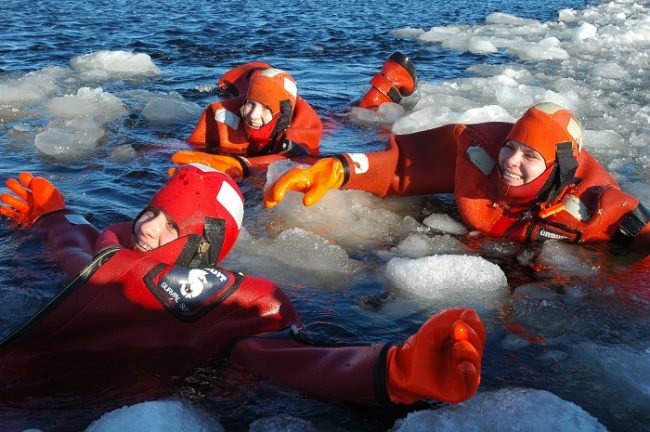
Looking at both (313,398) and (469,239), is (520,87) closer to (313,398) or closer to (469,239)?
(469,239)

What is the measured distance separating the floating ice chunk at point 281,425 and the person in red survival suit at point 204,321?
146 mm

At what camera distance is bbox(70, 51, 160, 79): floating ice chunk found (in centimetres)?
953

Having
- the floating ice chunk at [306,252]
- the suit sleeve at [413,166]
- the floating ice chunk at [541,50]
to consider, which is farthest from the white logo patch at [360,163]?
the floating ice chunk at [541,50]

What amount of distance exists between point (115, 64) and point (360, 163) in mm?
5514

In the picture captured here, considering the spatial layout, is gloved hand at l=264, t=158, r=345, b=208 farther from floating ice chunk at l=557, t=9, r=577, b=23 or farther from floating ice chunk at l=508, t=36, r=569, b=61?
floating ice chunk at l=557, t=9, r=577, b=23

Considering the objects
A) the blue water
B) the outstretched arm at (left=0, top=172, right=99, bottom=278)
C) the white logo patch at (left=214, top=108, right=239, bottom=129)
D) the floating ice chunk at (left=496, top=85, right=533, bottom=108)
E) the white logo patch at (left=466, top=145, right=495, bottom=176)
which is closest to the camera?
the blue water

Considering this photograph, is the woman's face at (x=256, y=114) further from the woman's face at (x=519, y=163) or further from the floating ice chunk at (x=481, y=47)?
the floating ice chunk at (x=481, y=47)

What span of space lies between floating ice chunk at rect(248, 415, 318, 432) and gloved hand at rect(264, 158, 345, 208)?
6.40 feet

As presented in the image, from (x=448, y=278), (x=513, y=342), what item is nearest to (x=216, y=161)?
(x=448, y=278)

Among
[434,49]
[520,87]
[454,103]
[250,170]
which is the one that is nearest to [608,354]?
[250,170]

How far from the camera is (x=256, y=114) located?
6234 mm

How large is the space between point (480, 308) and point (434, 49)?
8.98 metres

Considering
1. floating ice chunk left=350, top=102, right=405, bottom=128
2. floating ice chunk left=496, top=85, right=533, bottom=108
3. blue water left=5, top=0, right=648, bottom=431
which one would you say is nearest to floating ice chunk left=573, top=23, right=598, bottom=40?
blue water left=5, top=0, right=648, bottom=431

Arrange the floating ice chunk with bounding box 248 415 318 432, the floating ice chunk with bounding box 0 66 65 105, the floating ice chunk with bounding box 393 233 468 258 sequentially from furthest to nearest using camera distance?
the floating ice chunk with bounding box 0 66 65 105
the floating ice chunk with bounding box 393 233 468 258
the floating ice chunk with bounding box 248 415 318 432
